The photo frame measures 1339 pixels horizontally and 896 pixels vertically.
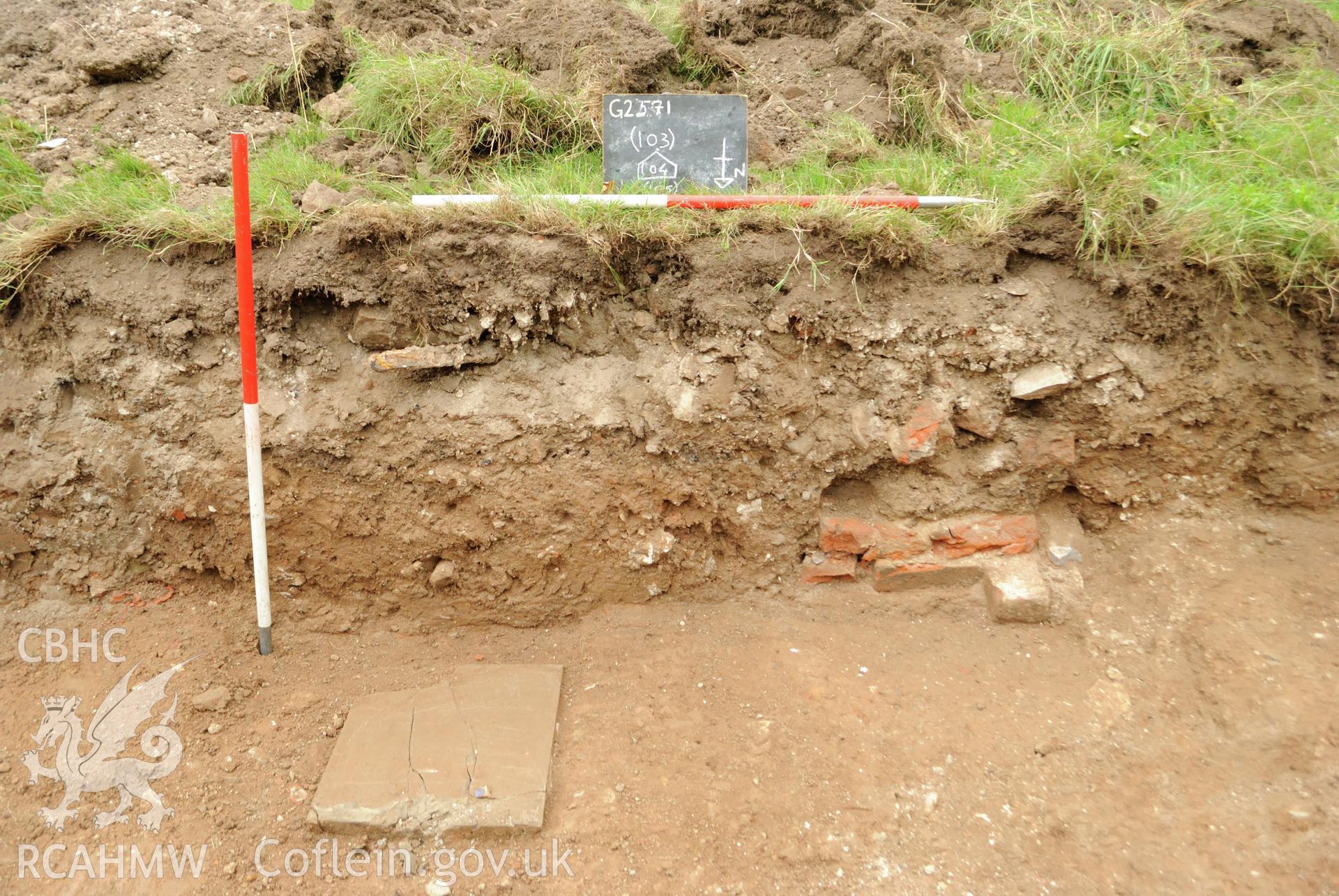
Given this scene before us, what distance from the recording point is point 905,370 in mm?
2641

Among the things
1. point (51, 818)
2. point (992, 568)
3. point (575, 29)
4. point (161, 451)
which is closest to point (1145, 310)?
point (992, 568)

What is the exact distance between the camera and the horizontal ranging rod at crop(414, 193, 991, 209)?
2676 millimetres

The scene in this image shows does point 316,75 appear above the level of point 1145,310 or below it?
above

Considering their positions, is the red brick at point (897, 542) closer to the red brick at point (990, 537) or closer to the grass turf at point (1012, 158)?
the red brick at point (990, 537)

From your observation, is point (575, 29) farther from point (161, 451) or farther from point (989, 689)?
point (989, 689)

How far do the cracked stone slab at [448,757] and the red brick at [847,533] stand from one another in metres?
1.01

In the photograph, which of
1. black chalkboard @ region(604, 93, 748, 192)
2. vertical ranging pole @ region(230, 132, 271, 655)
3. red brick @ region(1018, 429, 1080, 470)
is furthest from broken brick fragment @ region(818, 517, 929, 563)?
vertical ranging pole @ region(230, 132, 271, 655)

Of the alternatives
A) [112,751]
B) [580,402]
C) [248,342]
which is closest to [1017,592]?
[580,402]

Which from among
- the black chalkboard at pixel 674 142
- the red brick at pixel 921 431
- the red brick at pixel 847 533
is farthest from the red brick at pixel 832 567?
the black chalkboard at pixel 674 142

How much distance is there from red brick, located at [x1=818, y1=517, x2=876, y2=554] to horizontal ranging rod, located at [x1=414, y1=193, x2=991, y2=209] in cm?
106

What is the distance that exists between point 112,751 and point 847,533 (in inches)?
92.7

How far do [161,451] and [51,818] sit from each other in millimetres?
1104

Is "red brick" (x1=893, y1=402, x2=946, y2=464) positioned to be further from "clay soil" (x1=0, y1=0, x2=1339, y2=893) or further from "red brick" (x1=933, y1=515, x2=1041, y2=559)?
"red brick" (x1=933, y1=515, x2=1041, y2=559)

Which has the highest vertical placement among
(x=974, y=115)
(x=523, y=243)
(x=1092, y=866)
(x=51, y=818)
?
(x=974, y=115)
